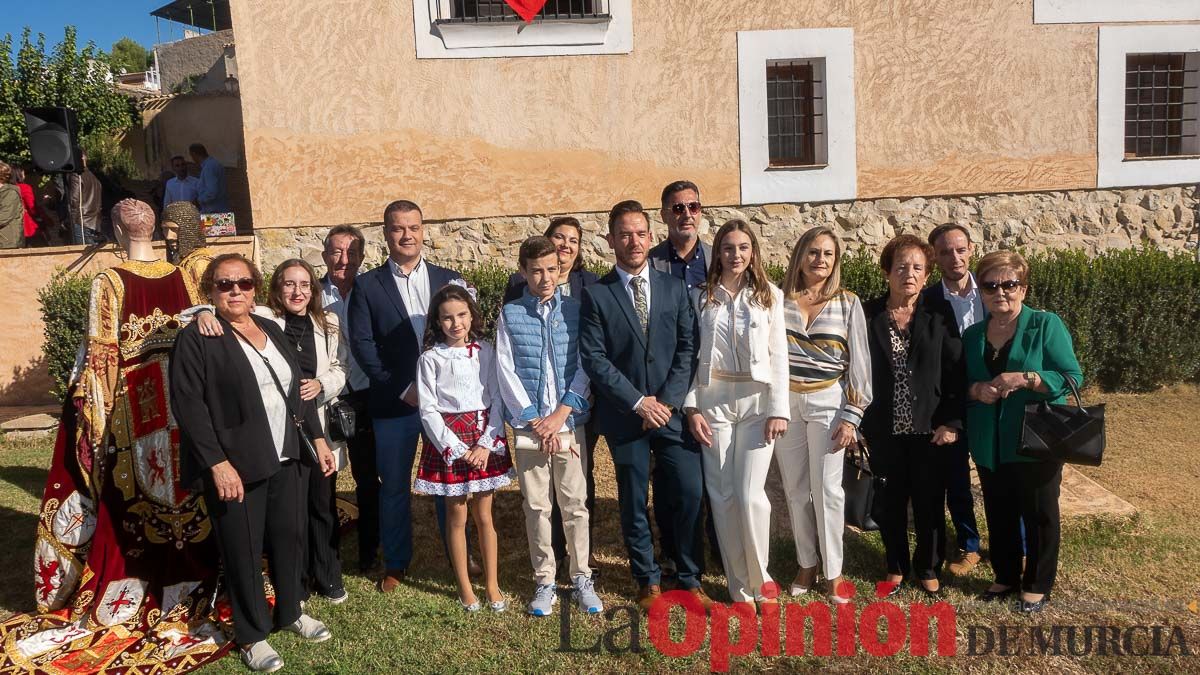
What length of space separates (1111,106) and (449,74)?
777 cm

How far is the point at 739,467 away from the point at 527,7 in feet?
23.1

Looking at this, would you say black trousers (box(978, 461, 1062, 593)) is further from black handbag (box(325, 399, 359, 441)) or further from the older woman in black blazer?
black handbag (box(325, 399, 359, 441))

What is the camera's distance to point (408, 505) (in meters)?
4.77

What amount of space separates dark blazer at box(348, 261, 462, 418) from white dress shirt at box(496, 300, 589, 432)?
2.23ft

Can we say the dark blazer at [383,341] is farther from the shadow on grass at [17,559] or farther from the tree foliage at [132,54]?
the tree foliage at [132,54]

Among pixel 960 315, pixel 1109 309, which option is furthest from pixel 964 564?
pixel 1109 309

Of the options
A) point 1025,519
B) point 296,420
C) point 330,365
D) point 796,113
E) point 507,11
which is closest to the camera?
point 296,420

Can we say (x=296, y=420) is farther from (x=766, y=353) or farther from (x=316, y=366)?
(x=766, y=353)

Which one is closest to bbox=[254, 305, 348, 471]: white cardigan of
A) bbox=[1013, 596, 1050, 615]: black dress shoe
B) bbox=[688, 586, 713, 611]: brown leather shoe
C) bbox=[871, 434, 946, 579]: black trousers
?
bbox=[688, 586, 713, 611]: brown leather shoe

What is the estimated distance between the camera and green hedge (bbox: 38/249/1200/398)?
8711 mm

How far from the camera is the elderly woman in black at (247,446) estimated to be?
148 inches

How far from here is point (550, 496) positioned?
4.45 metres

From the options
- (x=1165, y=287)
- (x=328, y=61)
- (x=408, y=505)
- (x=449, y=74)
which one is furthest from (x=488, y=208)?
(x=1165, y=287)

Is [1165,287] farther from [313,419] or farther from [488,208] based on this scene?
[313,419]
